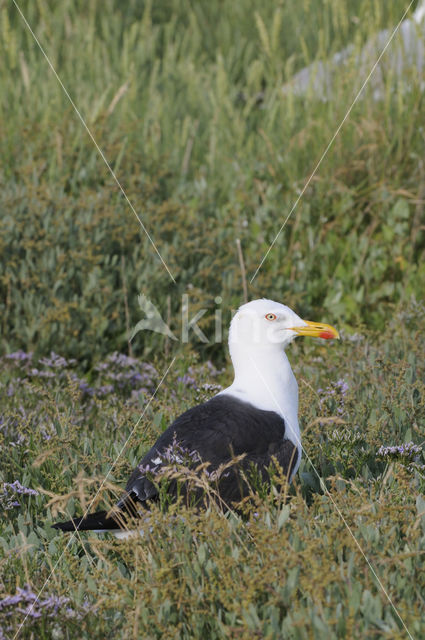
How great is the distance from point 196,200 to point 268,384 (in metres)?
3.53

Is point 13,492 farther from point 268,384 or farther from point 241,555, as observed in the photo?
point 241,555

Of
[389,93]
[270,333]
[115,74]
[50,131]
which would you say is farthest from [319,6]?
[270,333]

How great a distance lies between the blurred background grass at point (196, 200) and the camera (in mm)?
5637

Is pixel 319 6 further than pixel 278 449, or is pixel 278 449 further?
pixel 319 6

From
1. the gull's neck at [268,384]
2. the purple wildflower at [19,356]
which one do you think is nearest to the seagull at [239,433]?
the gull's neck at [268,384]

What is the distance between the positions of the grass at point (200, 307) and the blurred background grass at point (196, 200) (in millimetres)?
23

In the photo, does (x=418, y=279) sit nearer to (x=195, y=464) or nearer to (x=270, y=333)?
(x=270, y=333)

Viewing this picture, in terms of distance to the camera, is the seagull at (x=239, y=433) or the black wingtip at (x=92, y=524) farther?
the seagull at (x=239, y=433)

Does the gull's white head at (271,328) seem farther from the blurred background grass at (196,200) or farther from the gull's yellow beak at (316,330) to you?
the blurred background grass at (196,200)

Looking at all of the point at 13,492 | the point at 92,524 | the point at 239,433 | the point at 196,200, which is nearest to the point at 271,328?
the point at 239,433

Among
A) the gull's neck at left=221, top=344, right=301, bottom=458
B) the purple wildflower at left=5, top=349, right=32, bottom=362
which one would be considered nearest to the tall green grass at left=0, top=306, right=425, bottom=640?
the gull's neck at left=221, top=344, right=301, bottom=458

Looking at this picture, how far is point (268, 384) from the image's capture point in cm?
334

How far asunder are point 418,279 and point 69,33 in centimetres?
449

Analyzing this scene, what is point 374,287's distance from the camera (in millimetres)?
6258
